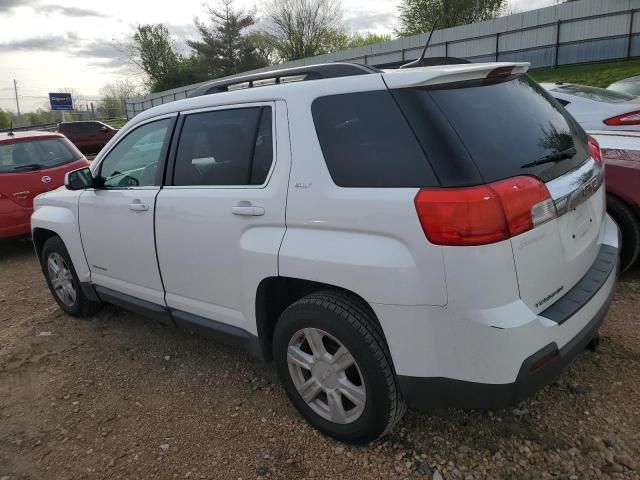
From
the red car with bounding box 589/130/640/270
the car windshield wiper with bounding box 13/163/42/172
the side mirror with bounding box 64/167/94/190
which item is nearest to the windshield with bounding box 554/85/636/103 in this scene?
the red car with bounding box 589/130/640/270

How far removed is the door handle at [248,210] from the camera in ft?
8.23

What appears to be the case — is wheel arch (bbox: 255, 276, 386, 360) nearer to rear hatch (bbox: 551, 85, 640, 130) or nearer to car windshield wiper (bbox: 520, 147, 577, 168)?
car windshield wiper (bbox: 520, 147, 577, 168)

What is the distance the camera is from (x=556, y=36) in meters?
22.5

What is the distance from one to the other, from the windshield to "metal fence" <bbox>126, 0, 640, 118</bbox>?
13579 millimetres

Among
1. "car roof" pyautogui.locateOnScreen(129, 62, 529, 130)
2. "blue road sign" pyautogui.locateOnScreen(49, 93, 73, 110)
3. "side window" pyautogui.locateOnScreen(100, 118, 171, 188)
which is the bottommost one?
"side window" pyautogui.locateOnScreen(100, 118, 171, 188)

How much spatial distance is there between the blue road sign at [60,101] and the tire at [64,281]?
45047 mm

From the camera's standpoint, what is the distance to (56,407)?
3.13 m

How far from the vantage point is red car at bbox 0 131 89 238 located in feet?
20.9

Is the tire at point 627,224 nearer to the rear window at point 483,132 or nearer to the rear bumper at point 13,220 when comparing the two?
the rear window at point 483,132

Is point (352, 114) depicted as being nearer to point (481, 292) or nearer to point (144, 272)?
point (481, 292)

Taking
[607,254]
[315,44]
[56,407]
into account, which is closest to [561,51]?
[607,254]

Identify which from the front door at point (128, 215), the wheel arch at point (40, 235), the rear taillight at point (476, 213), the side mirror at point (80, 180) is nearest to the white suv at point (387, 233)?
the rear taillight at point (476, 213)

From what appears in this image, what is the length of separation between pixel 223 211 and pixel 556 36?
24374 millimetres

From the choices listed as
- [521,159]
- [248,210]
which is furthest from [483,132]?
[248,210]
